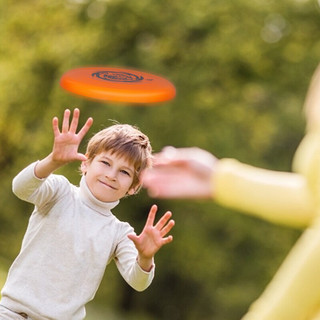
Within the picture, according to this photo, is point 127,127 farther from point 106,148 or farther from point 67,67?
point 67,67

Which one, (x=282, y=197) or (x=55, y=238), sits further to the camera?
(x=55, y=238)

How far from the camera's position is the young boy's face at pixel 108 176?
3.19m

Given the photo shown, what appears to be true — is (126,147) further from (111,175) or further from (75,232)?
(75,232)

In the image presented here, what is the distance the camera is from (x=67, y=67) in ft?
42.4


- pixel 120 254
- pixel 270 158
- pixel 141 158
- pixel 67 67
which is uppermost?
pixel 141 158

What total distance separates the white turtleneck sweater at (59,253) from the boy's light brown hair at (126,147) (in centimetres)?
16

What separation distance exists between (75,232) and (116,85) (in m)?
0.69

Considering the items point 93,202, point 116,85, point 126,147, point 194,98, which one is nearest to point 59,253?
point 93,202

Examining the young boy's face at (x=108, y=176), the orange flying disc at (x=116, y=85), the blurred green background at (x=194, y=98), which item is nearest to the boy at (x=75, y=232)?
the young boy's face at (x=108, y=176)

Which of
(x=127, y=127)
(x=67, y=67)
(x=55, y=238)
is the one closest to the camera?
(x=55, y=238)

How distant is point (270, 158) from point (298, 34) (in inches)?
83.2

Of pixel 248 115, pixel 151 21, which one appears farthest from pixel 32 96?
pixel 248 115

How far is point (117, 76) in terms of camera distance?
355 centimetres

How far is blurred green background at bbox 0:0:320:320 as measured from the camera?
13.1m
